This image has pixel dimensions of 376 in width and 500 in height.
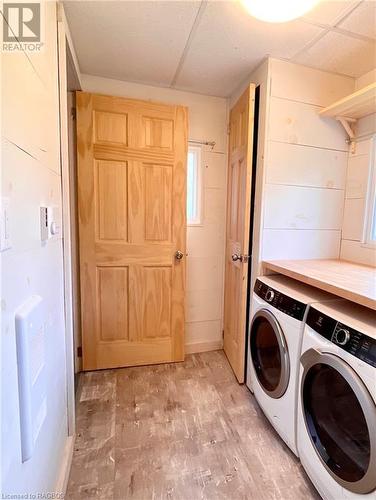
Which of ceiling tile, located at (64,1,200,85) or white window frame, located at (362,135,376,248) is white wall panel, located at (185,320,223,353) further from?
ceiling tile, located at (64,1,200,85)

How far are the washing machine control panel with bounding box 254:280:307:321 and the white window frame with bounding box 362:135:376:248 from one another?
2.68 feet

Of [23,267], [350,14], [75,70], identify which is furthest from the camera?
[75,70]

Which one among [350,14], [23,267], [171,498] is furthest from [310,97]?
[171,498]

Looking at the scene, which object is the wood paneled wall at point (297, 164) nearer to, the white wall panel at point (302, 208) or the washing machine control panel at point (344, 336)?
the white wall panel at point (302, 208)

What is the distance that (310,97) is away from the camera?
66.0 inches

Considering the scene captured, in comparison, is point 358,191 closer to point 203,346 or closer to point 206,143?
point 206,143

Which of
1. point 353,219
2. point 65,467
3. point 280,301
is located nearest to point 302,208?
point 353,219

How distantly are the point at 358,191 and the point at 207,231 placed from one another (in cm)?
117

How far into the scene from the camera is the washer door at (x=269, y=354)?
1.30 meters

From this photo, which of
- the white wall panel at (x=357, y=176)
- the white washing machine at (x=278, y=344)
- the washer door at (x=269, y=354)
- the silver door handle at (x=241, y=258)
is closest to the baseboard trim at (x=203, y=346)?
the white washing machine at (x=278, y=344)

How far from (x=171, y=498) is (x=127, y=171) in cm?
191

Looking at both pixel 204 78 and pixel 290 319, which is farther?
pixel 204 78

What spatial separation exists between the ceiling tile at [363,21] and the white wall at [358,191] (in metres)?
0.41

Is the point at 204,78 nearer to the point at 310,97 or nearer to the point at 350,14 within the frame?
the point at 310,97
